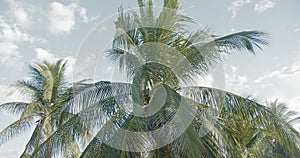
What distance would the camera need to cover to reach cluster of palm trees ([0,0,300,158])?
20.9 feet

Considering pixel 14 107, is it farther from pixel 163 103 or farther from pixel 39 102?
pixel 163 103

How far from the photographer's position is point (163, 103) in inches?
263

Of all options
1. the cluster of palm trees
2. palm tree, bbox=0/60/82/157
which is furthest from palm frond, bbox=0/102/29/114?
the cluster of palm trees

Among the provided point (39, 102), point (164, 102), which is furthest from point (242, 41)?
point (39, 102)

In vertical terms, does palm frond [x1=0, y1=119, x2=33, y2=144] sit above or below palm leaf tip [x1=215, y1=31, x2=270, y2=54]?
below

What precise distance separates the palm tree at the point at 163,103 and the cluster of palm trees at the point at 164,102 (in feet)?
0.06

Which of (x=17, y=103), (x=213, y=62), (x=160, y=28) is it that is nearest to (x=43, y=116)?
(x=17, y=103)

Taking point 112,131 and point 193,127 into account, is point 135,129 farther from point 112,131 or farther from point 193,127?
point 193,127

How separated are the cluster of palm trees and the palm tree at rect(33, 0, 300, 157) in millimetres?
19

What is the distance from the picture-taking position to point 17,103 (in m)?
14.1

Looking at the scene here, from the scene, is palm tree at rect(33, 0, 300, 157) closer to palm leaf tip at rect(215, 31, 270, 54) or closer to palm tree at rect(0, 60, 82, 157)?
palm leaf tip at rect(215, 31, 270, 54)

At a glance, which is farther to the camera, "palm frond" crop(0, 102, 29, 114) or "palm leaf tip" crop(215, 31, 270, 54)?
"palm frond" crop(0, 102, 29, 114)

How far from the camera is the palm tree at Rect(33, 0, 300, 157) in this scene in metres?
6.33

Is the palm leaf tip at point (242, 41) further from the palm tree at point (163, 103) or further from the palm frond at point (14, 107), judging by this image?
the palm frond at point (14, 107)
